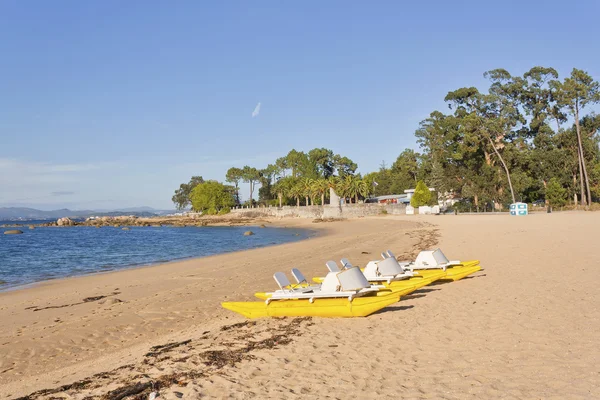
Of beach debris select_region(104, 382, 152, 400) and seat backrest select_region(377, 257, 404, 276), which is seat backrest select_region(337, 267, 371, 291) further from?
beach debris select_region(104, 382, 152, 400)

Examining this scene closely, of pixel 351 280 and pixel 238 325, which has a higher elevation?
pixel 351 280

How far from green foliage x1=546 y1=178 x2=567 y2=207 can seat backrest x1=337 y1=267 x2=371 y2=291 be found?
54155mm

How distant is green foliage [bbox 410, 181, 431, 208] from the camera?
65.2 metres

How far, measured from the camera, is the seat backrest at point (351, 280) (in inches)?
359

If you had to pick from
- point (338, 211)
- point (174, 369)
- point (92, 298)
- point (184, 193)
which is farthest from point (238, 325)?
point (184, 193)

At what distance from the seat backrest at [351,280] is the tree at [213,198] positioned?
10199cm

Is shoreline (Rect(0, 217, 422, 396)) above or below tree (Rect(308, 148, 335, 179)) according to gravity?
below

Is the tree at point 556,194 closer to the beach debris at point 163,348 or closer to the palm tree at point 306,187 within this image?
the palm tree at point 306,187

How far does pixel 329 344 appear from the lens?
748 cm

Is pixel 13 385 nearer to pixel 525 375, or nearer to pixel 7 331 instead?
pixel 7 331

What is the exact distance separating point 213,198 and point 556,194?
77286 mm

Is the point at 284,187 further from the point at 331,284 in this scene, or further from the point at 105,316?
the point at 331,284

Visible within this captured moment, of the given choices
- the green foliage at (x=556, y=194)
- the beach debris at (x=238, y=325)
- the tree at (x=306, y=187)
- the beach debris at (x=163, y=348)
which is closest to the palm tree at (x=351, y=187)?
the tree at (x=306, y=187)

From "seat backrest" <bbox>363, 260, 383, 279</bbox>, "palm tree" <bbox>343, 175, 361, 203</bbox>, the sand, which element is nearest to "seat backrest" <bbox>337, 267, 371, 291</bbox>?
the sand
